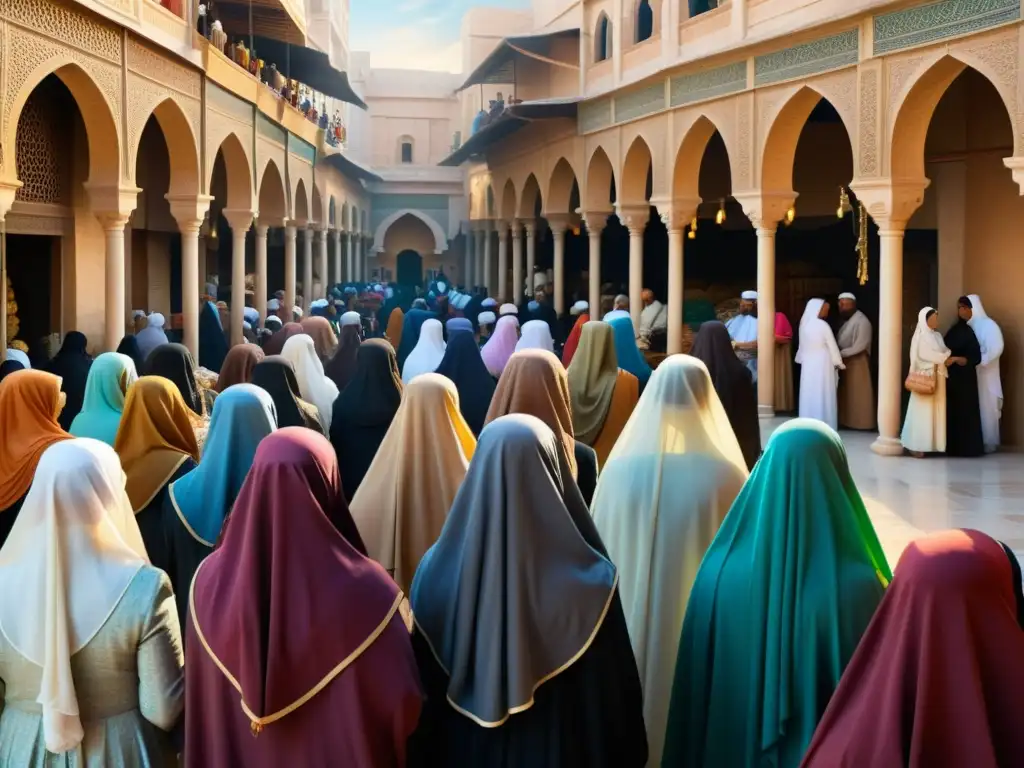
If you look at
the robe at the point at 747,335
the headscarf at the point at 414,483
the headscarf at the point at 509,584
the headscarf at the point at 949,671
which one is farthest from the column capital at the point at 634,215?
the headscarf at the point at 949,671

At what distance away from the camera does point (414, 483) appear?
14.2 ft

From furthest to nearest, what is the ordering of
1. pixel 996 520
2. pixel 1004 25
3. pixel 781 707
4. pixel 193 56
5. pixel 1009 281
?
1. pixel 193 56
2. pixel 1009 281
3. pixel 1004 25
4. pixel 996 520
5. pixel 781 707

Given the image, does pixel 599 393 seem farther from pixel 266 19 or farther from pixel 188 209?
pixel 266 19

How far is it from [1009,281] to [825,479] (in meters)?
9.89

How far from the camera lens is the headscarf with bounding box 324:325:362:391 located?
912cm

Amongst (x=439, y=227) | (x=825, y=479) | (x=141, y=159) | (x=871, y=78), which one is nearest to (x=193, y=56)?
(x=141, y=159)

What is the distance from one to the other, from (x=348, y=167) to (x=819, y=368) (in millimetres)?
21737

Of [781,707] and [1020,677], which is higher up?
[1020,677]

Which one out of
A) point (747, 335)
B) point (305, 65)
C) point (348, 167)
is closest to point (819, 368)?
point (747, 335)

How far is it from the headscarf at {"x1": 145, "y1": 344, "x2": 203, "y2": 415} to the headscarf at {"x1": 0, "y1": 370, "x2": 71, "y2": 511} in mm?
1598

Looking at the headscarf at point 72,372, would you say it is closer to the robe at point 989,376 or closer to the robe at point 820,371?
the robe at point 820,371

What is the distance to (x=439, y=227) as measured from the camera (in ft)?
141

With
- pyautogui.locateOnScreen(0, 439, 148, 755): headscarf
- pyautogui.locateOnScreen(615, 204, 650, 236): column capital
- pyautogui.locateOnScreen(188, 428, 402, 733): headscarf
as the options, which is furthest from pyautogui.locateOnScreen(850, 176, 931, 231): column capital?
pyautogui.locateOnScreen(0, 439, 148, 755): headscarf

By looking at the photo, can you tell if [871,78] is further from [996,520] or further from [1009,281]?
[996,520]
